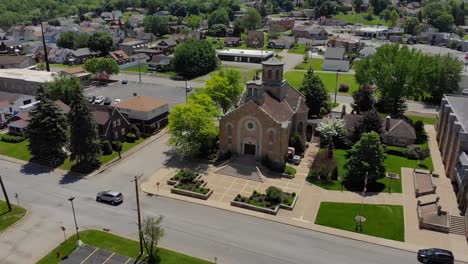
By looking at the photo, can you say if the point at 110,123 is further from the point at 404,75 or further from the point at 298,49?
the point at 298,49

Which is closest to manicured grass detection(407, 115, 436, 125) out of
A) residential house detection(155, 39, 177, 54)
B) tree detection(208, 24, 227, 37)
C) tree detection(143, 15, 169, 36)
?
residential house detection(155, 39, 177, 54)

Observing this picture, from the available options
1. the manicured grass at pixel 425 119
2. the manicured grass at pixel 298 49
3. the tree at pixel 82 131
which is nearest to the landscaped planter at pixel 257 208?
the tree at pixel 82 131

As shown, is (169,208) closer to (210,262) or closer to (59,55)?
(210,262)

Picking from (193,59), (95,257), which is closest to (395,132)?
(95,257)

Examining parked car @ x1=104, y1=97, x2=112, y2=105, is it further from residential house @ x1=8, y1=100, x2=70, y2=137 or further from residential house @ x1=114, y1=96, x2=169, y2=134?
residential house @ x1=114, y1=96, x2=169, y2=134

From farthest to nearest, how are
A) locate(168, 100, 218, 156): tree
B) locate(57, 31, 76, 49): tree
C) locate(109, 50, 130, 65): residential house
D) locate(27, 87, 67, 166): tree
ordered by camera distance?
1. locate(57, 31, 76, 49): tree
2. locate(109, 50, 130, 65): residential house
3. locate(168, 100, 218, 156): tree
4. locate(27, 87, 67, 166): tree

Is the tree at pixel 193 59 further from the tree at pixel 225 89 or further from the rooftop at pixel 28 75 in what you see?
the tree at pixel 225 89

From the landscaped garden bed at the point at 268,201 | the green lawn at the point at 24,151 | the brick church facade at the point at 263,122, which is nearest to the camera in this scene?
the landscaped garden bed at the point at 268,201
